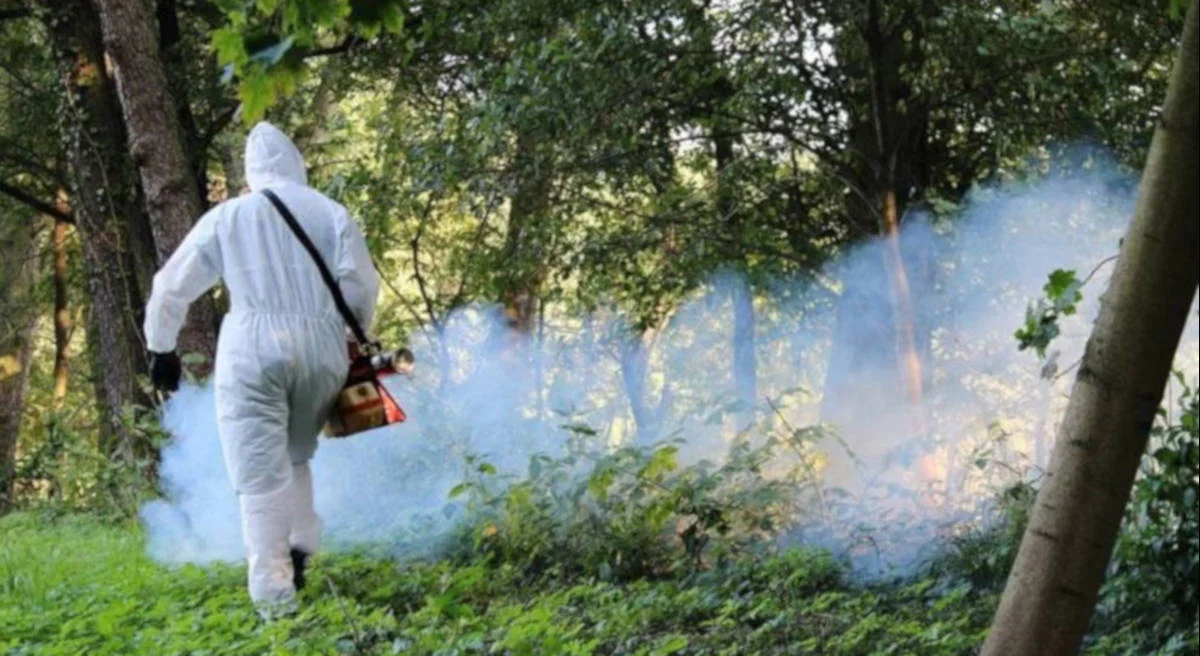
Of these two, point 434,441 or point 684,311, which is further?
point 684,311

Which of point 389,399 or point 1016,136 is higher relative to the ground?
point 1016,136

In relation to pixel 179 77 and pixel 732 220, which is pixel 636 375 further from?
pixel 732 220

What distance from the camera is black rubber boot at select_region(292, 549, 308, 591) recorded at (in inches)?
258

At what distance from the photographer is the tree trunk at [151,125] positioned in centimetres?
1085

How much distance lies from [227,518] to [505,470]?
1.82 m

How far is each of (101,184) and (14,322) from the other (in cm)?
633

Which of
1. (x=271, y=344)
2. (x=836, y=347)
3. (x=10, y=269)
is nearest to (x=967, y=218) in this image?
(x=836, y=347)

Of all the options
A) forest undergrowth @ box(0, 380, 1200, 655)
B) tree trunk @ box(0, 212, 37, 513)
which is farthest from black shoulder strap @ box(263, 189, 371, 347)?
tree trunk @ box(0, 212, 37, 513)

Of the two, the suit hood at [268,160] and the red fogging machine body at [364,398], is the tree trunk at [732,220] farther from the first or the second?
the suit hood at [268,160]

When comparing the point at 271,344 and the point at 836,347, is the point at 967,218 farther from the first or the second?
the point at 271,344

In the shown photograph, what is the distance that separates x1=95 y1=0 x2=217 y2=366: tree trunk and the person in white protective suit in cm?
447

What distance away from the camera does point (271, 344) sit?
20.7 feet

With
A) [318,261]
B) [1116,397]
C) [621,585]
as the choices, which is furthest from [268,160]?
[1116,397]

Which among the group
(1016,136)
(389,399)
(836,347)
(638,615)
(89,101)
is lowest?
(638,615)
